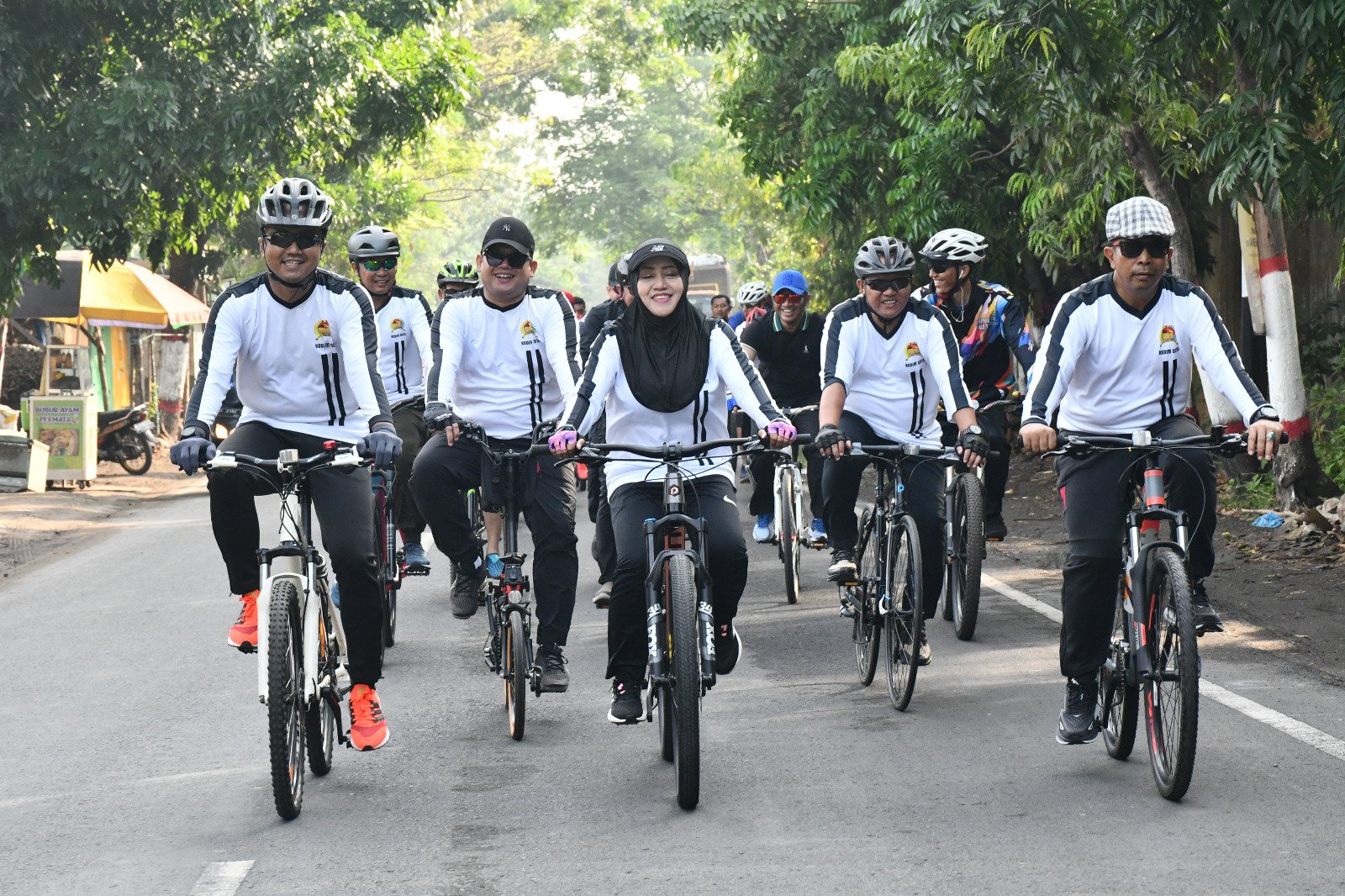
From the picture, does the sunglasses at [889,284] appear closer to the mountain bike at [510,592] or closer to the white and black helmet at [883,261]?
the white and black helmet at [883,261]

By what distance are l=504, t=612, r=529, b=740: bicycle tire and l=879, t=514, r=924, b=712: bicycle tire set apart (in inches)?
64.2

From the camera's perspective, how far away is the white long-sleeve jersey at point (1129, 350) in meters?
6.38

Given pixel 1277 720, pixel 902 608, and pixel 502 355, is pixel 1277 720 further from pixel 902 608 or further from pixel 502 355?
pixel 502 355

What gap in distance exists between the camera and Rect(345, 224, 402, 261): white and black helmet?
9.98m

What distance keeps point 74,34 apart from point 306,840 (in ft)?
53.0

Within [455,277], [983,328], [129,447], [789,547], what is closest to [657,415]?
[983,328]

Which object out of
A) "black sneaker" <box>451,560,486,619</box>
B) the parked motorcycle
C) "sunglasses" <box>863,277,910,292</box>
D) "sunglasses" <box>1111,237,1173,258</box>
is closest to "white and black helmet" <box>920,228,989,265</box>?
"sunglasses" <box>863,277,910,292</box>

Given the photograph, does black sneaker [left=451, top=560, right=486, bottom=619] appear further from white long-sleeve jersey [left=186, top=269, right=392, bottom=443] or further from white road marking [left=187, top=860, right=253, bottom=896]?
white road marking [left=187, top=860, right=253, bottom=896]

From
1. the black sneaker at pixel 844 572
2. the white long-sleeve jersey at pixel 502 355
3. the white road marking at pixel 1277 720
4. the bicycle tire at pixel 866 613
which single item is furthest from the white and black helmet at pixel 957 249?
the white road marking at pixel 1277 720

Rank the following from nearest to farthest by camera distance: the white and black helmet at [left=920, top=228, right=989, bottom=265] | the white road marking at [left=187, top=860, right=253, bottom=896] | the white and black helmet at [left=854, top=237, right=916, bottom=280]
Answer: the white road marking at [left=187, top=860, right=253, bottom=896]
the white and black helmet at [left=854, top=237, right=916, bottom=280]
the white and black helmet at [left=920, top=228, right=989, bottom=265]

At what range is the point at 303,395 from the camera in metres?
6.46

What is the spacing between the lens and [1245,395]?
617 cm

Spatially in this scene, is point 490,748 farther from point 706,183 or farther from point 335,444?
point 706,183

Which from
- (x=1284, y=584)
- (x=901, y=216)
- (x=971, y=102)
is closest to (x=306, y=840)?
(x=1284, y=584)
